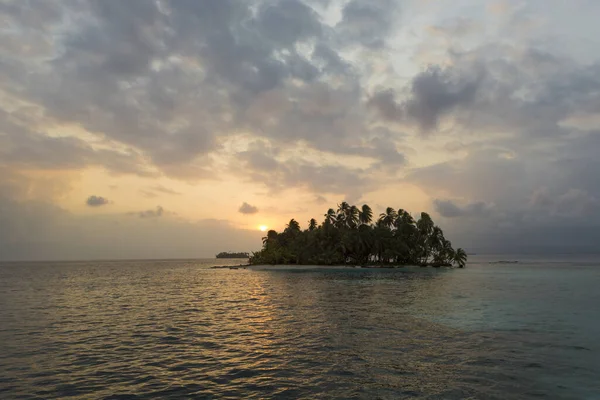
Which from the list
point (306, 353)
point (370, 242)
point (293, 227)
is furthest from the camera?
point (293, 227)

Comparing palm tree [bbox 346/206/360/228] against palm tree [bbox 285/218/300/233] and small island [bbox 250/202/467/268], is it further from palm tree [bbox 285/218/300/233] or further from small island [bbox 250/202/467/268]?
palm tree [bbox 285/218/300/233]

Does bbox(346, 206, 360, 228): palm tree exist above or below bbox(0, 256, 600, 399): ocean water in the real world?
above

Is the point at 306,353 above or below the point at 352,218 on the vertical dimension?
below

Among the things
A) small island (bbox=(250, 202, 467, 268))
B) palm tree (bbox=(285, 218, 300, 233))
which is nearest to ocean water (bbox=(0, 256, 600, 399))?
small island (bbox=(250, 202, 467, 268))

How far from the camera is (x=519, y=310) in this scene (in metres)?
37.9

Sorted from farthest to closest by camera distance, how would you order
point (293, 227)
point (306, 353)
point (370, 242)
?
point (293, 227)
point (370, 242)
point (306, 353)

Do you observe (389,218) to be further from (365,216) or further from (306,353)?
(306,353)

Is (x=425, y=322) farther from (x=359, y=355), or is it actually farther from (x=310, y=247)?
(x=310, y=247)

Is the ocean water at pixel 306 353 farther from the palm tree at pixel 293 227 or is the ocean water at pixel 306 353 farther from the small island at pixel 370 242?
the palm tree at pixel 293 227

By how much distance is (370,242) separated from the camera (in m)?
149

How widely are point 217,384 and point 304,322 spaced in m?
17.0

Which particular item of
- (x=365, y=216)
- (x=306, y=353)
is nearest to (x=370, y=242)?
(x=365, y=216)

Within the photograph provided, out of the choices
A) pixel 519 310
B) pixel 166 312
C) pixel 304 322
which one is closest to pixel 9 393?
pixel 304 322

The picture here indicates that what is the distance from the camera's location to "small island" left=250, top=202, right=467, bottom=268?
5856 inches
